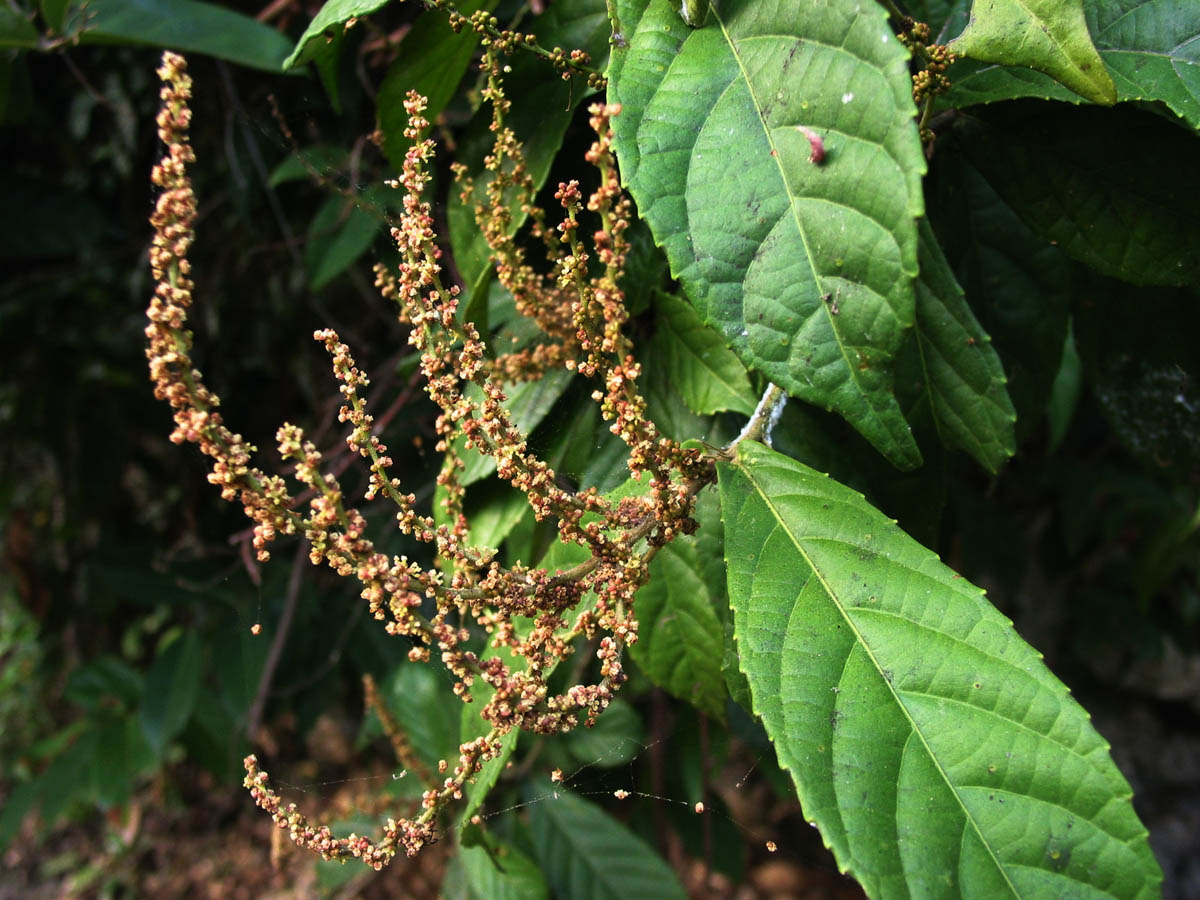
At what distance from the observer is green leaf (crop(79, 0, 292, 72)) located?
156 centimetres

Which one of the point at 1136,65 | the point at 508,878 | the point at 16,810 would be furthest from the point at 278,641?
the point at 1136,65

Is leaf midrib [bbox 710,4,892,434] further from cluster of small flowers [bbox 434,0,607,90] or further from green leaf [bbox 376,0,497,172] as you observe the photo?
green leaf [bbox 376,0,497,172]

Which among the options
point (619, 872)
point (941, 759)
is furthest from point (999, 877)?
point (619, 872)

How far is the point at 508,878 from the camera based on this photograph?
1.89 metres

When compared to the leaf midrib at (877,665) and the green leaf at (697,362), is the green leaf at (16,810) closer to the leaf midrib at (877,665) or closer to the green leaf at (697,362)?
the green leaf at (697,362)

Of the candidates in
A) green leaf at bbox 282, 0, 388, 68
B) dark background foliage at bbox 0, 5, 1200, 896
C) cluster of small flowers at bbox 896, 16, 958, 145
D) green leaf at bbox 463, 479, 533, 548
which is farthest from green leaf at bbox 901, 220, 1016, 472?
green leaf at bbox 282, 0, 388, 68

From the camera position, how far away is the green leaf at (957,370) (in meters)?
0.95

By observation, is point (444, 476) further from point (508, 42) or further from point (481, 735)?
point (508, 42)

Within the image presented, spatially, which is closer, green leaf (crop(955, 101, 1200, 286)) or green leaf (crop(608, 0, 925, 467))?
green leaf (crop(608, 0, 925, 467))

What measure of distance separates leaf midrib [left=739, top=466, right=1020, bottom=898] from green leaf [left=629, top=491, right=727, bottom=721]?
26 centimetres

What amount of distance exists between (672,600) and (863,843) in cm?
48

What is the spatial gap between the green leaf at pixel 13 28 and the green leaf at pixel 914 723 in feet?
4.99

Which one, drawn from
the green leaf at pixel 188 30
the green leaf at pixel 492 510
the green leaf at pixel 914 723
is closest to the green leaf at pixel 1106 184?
the green leaf at pixel 914 723

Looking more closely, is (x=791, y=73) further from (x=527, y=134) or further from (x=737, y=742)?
(x=737, y=742)
